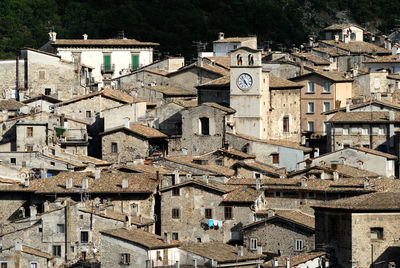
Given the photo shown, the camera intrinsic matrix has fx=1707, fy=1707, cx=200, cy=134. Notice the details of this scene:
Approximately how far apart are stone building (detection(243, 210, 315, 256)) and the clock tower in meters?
14.5

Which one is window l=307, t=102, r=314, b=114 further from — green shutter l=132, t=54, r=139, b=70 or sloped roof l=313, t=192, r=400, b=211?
sloped roof l=313, t=192, r=400, b=211

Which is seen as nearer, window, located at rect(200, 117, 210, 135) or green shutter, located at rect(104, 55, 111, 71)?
window, located at rect(200, 117, 210, 135)

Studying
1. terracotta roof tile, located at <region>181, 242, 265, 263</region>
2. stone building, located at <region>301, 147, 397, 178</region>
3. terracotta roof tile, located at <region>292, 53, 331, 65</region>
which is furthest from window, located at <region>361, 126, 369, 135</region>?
terracotta roof tile, located at <region>181, 242, 265, 263</region>

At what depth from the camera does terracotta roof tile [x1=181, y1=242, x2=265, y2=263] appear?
5881cm

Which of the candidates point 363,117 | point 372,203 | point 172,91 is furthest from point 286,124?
point 372,203

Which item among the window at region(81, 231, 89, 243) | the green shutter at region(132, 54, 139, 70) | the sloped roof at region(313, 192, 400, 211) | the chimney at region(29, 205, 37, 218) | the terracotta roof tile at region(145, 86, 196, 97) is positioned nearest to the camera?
the sloped roof at region(313, 192, 400, 211)

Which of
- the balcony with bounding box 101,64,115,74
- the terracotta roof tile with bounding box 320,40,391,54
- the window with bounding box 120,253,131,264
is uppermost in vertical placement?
the terracotta roof tile with bounding box 320,40,391,54

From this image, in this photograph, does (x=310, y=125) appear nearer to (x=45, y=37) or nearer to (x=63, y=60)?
(x=63, y=60)

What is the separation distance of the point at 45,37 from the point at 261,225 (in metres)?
49.3

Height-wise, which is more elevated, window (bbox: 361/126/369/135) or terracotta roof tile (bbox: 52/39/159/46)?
terracotta roof tile (bbox: 52/39/159/46)

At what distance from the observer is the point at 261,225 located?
6431 cm

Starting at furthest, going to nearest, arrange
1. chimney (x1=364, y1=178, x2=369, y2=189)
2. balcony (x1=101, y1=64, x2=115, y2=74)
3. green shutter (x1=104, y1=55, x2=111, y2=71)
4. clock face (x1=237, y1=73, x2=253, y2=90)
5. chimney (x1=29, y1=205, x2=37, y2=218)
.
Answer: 1. green shutter (x1=104, y1=55, x2=111, y2=71)
2. balcony (x1=101, y1=64, x2=115, y2=74)
3. clock face (x1=237, y1=73, x2=253, y2=90)
4. chimney (x1=29, y1=205, x2=37, y2=218)
5. chimney (x1=364, y1=178, x2=369, y2=189)

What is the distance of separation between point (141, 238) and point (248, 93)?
20352 millimetres

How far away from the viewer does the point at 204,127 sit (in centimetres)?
7788
